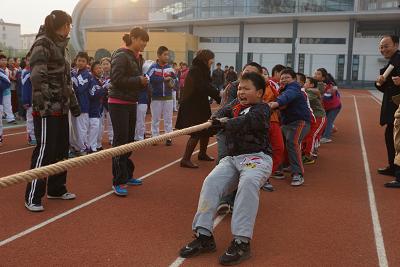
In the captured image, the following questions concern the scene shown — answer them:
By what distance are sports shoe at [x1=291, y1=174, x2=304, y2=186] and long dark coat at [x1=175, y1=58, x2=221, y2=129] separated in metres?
1.64

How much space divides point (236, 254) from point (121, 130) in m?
2.38

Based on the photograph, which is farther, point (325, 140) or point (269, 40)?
point (269, 40)

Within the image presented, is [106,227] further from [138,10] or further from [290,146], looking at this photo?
[138,10]

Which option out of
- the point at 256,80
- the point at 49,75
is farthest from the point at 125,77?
the point at 256,80

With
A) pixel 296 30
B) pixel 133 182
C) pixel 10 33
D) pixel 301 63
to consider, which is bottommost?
pixel 133 182

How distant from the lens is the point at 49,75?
4.81 m

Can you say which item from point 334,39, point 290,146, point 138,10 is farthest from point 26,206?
point 138,10

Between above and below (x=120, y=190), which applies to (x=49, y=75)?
above

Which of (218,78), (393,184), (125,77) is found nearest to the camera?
(125,77)

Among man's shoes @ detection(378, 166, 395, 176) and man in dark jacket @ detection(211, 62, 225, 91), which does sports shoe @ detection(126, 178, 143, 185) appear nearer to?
man's shoes @ detection(378, 166, 395, 176)

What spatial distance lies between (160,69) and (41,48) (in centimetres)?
476

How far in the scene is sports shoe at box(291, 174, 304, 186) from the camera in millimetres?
6375

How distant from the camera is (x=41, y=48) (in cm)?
468

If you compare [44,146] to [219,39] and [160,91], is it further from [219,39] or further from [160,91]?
[219,39]
